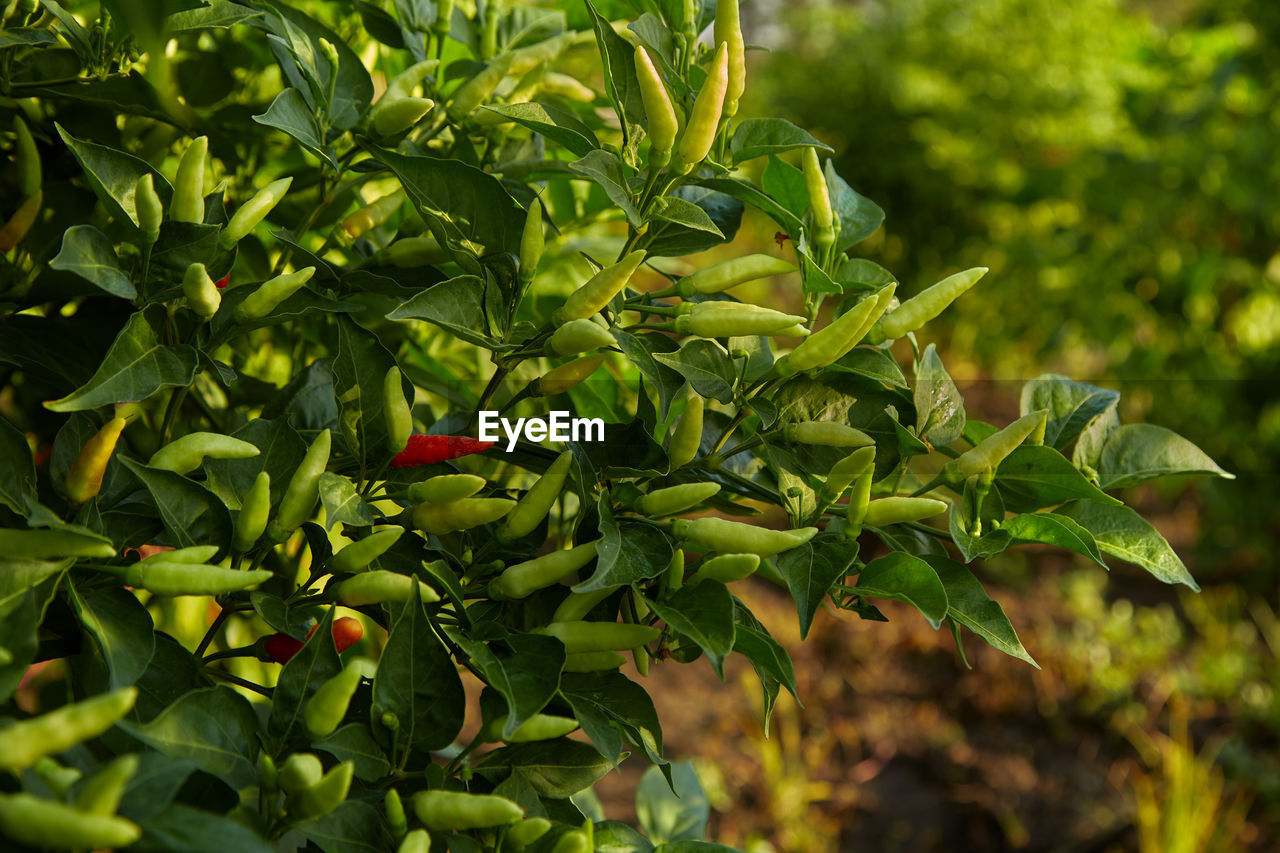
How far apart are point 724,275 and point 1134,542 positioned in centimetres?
29

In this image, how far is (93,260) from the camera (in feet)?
1.62

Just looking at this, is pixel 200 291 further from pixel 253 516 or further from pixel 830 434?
pixel 830 434

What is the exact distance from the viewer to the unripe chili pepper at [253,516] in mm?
492

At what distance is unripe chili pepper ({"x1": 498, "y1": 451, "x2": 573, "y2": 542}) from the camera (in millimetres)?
531

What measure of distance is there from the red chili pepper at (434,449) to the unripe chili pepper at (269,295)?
0.11m

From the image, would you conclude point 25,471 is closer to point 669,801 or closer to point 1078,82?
point 669,801

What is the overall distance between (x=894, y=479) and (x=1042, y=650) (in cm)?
271

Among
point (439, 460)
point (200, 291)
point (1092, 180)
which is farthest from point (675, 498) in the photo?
point (1092, 180)

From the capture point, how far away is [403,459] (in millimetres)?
586

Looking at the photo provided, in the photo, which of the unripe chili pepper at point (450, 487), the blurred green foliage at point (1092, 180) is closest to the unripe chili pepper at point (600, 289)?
the unripe chili pepper at point (450, 487)

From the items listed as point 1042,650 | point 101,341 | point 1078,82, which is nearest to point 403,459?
point 101,341

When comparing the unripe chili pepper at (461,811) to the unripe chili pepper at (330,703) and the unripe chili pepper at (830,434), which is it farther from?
the unripe chili pepper at (830,434)

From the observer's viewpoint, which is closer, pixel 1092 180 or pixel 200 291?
pixel 200 291

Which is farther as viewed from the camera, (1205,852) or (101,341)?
(1205,852)
